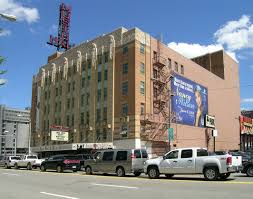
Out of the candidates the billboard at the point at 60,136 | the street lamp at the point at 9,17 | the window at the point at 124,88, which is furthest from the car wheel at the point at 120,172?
the billboard at the point at 60,136

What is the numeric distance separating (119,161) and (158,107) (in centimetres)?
2715

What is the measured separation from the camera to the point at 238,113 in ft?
273

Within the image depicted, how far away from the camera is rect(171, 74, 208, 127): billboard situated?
56.9 metres

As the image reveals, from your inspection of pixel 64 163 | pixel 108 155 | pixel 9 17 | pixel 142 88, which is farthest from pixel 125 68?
pixel 9 17

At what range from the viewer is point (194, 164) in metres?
20.5

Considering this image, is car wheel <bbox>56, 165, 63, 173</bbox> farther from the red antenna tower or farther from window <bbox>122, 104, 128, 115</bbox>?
the red antenna tower

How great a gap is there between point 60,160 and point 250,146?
230 feet

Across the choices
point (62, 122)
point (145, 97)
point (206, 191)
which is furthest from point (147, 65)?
point (206, 191)

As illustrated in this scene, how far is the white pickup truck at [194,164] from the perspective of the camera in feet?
63.2

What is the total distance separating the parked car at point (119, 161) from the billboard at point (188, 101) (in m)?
28.8

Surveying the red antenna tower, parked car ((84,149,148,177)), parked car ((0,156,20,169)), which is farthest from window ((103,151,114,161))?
the red antenna tower

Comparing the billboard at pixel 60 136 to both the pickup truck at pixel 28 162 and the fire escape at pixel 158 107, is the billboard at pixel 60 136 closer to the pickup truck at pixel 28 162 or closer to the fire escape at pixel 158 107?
the pickup truck at pixel 28 162

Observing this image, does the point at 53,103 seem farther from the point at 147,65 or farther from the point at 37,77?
the point at 147,65

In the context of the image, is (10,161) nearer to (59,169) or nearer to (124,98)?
(59,169)
